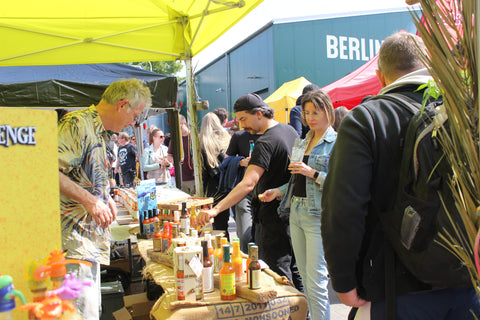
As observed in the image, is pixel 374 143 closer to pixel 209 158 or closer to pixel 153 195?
pixel 153 195

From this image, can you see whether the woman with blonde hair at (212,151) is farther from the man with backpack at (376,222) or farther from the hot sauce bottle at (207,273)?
the man with backpack at (376,222)

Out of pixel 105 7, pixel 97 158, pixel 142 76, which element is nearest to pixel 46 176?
pixel 97 158

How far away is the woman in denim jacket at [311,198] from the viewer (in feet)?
9.21

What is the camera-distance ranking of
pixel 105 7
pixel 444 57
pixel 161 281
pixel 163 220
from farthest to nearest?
pixel 105 7 → pixel 163 220 → pixel 161 281 → pixel 444 57

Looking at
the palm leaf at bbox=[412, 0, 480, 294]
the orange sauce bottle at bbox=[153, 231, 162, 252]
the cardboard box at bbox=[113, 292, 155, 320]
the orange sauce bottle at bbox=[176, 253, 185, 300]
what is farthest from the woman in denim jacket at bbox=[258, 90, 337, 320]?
the palm leaf at bbox=[412, 0, 480, 294]

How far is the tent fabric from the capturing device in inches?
196

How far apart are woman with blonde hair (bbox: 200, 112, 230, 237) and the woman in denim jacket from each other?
69.0 inches

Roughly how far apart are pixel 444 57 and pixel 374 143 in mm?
497

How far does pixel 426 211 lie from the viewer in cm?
131

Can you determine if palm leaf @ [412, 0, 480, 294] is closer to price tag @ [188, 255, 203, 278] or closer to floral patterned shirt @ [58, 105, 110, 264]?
price tag @ [188, 255, 203, 278]

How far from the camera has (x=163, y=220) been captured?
10.9 feet

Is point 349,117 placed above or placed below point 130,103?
below

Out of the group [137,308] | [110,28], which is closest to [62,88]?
[110,28]

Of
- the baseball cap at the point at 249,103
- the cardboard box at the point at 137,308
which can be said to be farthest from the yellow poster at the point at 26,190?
the cardboard box at the point at 137,308
